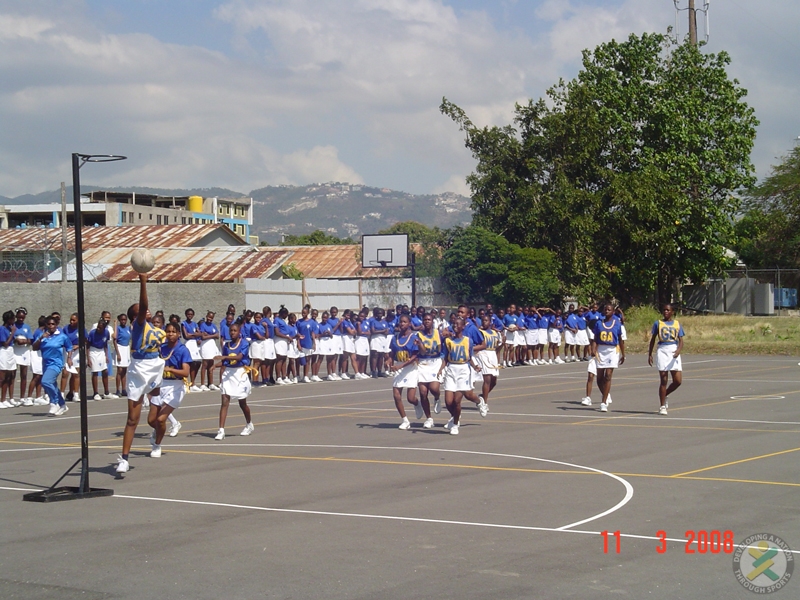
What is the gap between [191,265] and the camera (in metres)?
40.6

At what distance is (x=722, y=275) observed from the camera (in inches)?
2142

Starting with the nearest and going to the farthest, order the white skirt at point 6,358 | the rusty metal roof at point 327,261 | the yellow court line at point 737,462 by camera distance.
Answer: the yellow court line at point 737,462 → the white skirt at point 6,358 → the rusty metal roof at point 327,261

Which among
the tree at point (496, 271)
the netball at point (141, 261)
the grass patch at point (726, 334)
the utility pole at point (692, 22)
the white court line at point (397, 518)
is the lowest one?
the white court line at point (397, 518)

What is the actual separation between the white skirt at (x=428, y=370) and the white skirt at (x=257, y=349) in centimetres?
1022

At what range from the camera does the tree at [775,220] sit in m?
65.2

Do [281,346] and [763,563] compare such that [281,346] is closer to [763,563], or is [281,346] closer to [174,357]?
[174,357]

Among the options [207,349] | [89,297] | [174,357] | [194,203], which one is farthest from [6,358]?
[194,203]

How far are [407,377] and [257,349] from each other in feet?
33.5

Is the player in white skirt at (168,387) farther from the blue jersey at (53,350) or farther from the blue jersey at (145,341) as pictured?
the blue jersey at (53,350)

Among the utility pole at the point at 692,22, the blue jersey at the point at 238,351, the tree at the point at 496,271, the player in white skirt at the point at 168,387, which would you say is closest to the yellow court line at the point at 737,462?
the player in white skirt at the point at 168,387

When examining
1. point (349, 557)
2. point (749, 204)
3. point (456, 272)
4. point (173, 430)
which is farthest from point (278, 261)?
point (749, 204)

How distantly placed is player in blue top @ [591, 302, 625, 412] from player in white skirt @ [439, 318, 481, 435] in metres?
3.89

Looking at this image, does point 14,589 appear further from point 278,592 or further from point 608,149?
point 608,149
